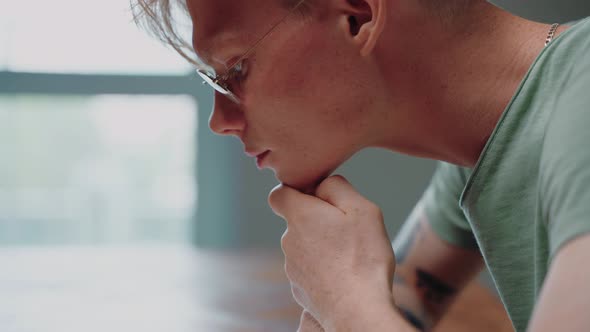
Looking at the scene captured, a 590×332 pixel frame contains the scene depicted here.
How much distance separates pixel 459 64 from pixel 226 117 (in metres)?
0.33

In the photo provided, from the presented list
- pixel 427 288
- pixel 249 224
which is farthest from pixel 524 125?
pixel 249 224

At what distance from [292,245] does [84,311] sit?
692mm

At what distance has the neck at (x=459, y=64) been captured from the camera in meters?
0.99

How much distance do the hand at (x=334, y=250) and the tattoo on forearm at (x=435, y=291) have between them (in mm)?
365

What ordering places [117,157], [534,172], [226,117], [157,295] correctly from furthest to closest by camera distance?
[117,157] → [157,295] → [226,117] → [534,172]

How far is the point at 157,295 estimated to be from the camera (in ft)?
5.93

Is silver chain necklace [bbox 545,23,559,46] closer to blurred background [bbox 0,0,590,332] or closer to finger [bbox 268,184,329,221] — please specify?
finger [bbox 268,184,329,221]

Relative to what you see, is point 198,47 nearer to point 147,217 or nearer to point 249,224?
point 249,224

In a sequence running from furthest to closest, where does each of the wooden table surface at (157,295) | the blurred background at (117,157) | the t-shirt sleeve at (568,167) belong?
the blurred background at (117,157) < the wooden table surface at (157,295) < the t-shirt sleeve at (568,167)

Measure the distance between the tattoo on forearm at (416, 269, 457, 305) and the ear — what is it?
0.59m

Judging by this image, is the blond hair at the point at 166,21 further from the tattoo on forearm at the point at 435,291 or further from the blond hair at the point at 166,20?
the tattoo on forearm at the point at 435,291

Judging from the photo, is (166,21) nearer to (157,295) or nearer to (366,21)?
(366,21)

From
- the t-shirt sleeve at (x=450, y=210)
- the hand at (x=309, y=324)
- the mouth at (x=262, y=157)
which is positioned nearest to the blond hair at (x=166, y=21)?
the mouth at (x=262, y=157)

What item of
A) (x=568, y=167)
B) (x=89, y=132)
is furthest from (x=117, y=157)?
(x=568, y=167)
